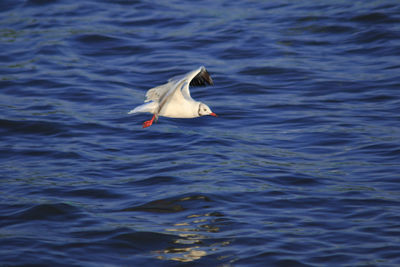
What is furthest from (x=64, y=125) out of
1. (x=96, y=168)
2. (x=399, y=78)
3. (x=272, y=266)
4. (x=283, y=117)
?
(x=399, y=78)

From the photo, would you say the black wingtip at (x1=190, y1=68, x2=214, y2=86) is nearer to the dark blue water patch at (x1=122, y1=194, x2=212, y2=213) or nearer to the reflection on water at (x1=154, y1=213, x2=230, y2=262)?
the dark blue water patch at (x1=122, y1=194, x2=212, y2=213)

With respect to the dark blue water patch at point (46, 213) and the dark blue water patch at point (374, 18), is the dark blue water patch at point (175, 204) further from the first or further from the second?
the dark blue water patch at point (374, 18)

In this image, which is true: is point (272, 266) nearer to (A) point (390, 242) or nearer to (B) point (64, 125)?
(A) point (390, 242)

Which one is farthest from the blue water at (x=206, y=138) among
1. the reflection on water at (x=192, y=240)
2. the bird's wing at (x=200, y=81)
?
the bird's wing at (x=200, y=81)

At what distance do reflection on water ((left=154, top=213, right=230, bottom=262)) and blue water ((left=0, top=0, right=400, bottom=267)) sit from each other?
0.02 m

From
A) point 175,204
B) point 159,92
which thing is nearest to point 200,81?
point 159,92

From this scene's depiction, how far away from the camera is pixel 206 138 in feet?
34.9

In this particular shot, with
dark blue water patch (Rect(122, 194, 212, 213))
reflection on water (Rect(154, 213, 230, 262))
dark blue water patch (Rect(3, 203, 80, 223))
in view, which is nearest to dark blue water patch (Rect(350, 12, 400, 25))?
dark blue water patch (Rect(122, 194, 212, 213))

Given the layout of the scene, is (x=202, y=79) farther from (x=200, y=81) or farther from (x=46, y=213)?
(x=46, y=213)

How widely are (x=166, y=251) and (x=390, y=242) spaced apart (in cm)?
265

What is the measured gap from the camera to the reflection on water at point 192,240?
714cm

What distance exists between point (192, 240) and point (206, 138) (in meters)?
3.43

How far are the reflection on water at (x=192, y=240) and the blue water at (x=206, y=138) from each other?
0.08 feet

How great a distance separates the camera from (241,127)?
10.9m
